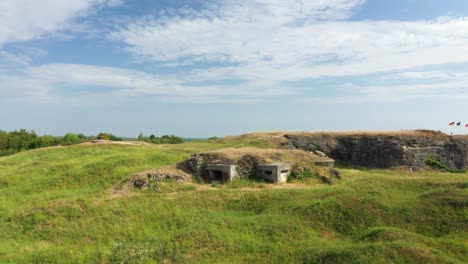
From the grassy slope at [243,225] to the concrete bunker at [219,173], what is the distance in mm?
1454

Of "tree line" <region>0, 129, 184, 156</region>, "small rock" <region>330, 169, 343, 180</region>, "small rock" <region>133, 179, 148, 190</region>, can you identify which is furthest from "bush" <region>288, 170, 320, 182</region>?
"tree line" <region>0, 129, 184, 156</region>

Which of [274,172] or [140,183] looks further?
[274,172]

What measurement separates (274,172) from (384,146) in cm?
1413

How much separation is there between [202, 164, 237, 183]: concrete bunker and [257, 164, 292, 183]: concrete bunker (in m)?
1.26

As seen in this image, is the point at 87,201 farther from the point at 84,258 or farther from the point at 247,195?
the point at 247,195

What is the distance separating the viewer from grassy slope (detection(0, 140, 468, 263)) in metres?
8.91

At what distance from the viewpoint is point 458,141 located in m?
27.7

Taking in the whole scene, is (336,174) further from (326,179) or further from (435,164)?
(435,164)

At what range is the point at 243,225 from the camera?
1084 centimetres

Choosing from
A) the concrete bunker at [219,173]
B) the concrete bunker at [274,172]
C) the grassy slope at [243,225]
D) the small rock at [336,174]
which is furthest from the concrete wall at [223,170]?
the small rock at [336,174]

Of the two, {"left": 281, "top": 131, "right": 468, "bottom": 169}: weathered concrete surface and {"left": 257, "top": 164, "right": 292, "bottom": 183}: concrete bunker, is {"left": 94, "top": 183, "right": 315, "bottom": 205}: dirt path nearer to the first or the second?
{"left": 257, "top": 164, "right": 292, "bottom": 183}: concrete bunker

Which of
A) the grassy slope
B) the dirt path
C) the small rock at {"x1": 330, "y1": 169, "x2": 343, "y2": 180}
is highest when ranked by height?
the small rock at {"x1": 330, "y1": 169, "x2": 343, "y2": 180}

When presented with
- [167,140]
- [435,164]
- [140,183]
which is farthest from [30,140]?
[435,164]

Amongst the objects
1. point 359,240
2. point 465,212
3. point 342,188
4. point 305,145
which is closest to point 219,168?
point 342,188
